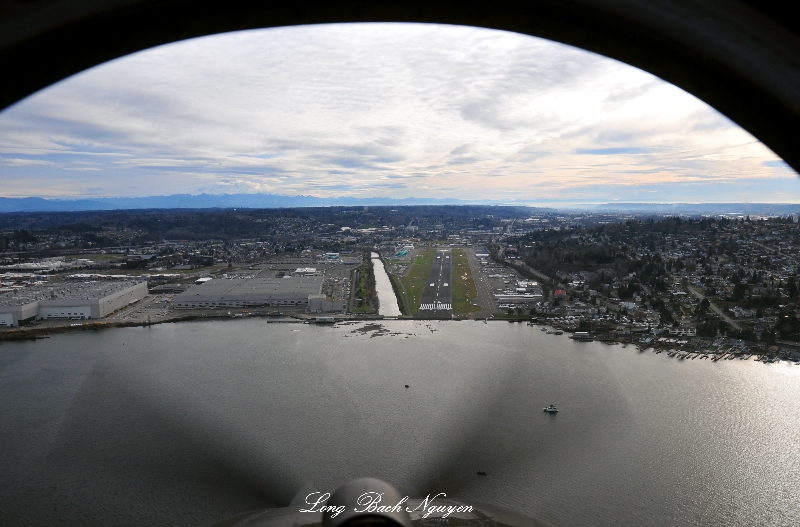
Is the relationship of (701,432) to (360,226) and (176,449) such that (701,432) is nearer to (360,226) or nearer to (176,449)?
(176,449)

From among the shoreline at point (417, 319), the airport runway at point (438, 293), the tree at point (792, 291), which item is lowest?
the shoreline at point (417, 319)

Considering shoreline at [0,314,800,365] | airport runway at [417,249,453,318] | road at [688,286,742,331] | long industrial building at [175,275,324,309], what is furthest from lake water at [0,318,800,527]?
long industrial building at [175,275,324,309]

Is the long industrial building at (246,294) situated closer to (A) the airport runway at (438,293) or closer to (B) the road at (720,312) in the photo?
(A) the airport runway at (438,293)

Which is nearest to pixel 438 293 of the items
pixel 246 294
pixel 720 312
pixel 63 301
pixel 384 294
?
pixel 384 294

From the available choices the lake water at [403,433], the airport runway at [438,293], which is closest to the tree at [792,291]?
the lake water at [403,433]

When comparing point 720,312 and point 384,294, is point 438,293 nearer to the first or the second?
point 384,294

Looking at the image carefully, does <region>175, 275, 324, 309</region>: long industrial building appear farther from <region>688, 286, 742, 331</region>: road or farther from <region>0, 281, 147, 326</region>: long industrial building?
<region>688, 286, 742, 331</region>: road
